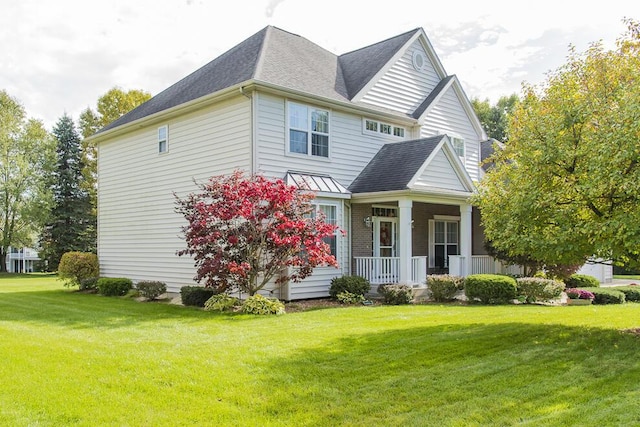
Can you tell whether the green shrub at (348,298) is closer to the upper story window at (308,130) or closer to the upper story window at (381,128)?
the upper story window at (308,130)

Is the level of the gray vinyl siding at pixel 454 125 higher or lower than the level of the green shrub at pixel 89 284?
higher

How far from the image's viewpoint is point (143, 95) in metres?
37.6

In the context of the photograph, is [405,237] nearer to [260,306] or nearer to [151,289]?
[260,306]

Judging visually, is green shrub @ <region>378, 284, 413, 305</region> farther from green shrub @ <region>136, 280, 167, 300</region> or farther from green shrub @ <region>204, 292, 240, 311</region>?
green shrub @ <region>136, 280, 167, 300</region>

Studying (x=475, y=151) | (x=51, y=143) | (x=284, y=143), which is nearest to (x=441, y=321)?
(x=284, y=143)

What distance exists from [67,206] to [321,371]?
37.2 metres

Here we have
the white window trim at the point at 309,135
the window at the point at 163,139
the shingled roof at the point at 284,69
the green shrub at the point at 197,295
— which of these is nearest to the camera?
the green shrub at the point at 197,295

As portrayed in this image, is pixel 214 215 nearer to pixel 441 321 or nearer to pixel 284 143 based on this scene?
pixel 284 143

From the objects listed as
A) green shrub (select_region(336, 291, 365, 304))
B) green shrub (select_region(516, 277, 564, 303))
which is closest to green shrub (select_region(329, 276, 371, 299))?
green shrub (select_region(336, 291, 365, 304))

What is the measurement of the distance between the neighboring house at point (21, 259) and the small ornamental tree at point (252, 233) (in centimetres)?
4309

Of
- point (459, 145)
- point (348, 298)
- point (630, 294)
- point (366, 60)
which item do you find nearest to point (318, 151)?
point (348, 298)

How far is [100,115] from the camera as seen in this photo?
38781 millimetres

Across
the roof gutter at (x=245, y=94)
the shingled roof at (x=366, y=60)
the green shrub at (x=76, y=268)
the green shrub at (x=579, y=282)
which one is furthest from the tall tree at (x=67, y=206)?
the green shrub at (x=579, y=282)

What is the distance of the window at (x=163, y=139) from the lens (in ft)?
58.0
